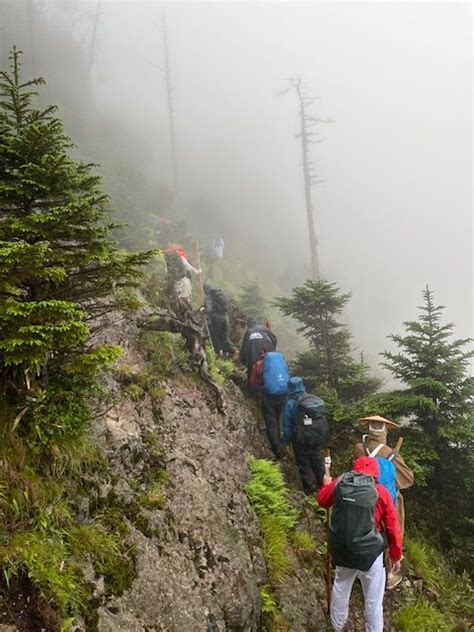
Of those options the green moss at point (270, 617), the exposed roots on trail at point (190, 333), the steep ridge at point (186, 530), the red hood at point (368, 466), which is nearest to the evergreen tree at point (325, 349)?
the exposed roots on trail at point (190, 333)

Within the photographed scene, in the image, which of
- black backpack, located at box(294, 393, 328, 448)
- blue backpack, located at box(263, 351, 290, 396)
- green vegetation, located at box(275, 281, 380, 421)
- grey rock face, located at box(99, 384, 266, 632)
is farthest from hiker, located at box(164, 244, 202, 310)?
black backpack, located at box(294, 393, 328, 448)

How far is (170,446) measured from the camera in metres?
6.20

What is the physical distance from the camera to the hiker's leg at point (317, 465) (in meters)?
7.43

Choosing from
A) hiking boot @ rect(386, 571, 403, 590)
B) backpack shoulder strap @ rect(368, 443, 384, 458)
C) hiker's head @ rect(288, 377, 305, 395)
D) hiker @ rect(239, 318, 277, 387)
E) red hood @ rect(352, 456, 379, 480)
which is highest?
hiker @ rect(239, 318, 277, 387)

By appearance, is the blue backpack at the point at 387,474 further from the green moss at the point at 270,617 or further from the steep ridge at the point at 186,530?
the green moss at the point at 270,617

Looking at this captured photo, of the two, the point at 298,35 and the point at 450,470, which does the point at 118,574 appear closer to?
the point at 450,470

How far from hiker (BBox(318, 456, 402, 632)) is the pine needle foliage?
0.94 metres

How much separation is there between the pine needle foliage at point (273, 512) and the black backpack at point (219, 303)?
482 cm

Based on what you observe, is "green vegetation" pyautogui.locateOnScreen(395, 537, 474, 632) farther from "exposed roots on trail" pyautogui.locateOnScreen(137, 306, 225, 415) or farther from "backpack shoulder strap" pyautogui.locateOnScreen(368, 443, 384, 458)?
"exposed roots on trail" pyautogui.locateOnScreen(137, 306, 225, 415)

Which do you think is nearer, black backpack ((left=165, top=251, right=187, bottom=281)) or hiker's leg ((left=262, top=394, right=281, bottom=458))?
hiker's leg ((left=262, top=394, right=281, bottom=458))

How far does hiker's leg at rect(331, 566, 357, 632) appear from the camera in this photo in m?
4.88

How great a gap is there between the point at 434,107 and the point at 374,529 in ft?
250

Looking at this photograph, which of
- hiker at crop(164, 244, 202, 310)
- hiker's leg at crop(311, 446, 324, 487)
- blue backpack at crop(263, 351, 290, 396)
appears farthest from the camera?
hiker at crop(164, 244, 202, 310)

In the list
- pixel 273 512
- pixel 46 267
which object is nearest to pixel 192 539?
pixel 273 512
